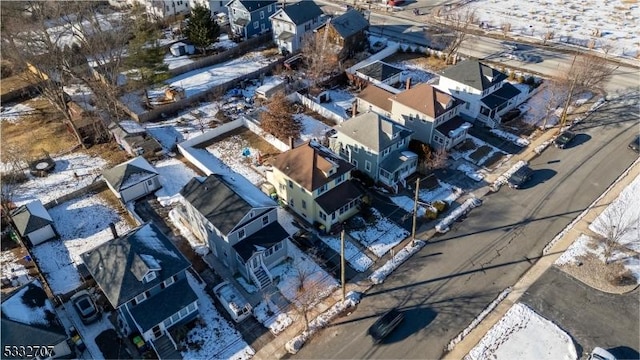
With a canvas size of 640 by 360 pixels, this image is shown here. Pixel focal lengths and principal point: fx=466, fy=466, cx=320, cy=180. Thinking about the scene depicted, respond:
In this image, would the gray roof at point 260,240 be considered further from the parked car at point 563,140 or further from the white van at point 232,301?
the parked car at point 563,140

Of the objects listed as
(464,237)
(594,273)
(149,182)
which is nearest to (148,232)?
(149,182)

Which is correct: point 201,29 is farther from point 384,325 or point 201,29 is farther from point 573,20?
point 573,20

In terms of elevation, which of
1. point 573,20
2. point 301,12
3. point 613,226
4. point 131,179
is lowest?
point 613,226

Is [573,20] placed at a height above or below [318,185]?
above

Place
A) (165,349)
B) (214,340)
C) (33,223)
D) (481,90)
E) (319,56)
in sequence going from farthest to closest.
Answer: (319,56)
(481,90)
(33,223)
(214,340)
(165,349)

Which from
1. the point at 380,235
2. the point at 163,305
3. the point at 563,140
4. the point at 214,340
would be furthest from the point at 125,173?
the point at 563,140

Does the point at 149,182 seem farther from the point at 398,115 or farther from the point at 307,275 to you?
the point at 398,115

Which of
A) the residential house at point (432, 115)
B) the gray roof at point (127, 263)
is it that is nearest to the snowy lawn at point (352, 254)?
the gray roof at point (127, 263)
